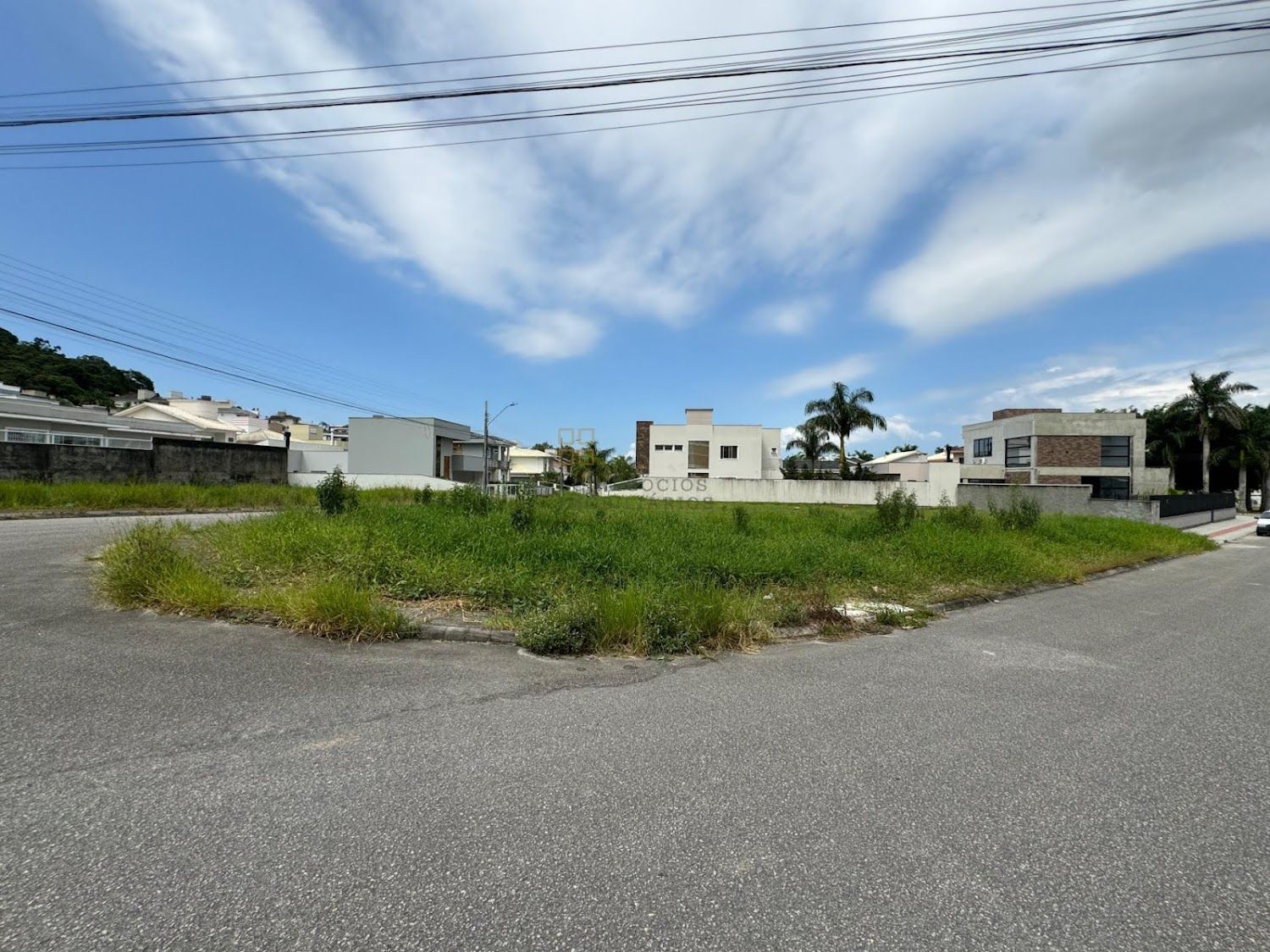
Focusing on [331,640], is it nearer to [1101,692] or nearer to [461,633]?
[461,633]

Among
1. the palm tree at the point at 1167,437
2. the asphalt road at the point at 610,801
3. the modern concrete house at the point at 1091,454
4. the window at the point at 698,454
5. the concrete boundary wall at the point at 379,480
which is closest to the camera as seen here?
the asphalt road at the point at 610,801

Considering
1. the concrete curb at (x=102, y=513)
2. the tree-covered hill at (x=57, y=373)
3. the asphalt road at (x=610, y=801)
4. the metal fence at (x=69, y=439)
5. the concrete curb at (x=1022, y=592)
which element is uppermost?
the tree-covered hill at (x=57, y=373)

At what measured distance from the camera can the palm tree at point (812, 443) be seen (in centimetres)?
4722

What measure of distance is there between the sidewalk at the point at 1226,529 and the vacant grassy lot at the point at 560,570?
20.5m

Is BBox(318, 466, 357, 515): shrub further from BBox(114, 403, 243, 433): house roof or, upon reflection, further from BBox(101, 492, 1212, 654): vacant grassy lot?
BBox(114, 403, 243, 433): house roof

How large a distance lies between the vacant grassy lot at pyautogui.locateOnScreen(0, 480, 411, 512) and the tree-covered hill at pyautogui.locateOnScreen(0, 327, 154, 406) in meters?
36.4

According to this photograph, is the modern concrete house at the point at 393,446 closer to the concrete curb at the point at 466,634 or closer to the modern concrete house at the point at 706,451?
the modern concrete house at the point at 706,451

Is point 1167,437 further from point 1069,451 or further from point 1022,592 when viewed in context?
point 1022,592

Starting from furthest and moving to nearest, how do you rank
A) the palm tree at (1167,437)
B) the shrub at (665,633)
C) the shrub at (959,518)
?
the palm tree at (1167,437) → the shrub at (959,518) → the shrub at (665,633)

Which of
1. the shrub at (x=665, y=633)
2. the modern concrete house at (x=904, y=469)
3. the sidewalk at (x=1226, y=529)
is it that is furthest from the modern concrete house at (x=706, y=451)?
the shrub at (x=665, y=633)

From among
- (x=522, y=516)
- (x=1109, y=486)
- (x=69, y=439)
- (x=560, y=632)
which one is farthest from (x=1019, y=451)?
(x=69, y=439)

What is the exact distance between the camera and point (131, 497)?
1945 cm

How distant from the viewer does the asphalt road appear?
196cm

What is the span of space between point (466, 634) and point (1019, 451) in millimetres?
54310
